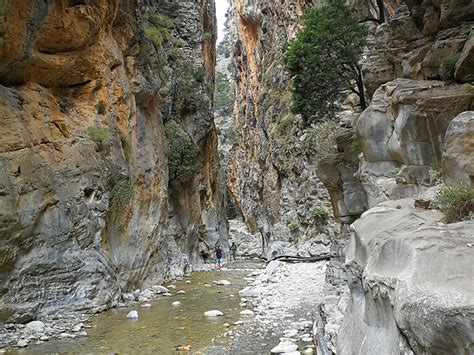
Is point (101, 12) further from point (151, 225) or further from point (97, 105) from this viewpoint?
point (151, 225)


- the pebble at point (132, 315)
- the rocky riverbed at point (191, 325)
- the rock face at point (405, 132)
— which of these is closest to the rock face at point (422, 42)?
the rock face at point (405, 132)

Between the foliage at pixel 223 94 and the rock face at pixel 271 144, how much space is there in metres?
13.5

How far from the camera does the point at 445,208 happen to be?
5.18 meters

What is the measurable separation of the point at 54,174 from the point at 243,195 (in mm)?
42768

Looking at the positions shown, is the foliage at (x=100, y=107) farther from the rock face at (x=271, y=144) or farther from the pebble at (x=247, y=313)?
the rock face at (x=271, y=144)

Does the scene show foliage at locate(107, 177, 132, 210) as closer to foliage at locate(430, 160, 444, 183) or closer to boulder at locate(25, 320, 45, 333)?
boulder at locate(25, 320, 45, 333)

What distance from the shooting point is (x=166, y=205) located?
21.1 metres

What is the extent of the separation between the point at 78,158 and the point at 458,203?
1110cm

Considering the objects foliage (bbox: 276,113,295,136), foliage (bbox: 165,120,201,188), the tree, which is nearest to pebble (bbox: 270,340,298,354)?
the tree

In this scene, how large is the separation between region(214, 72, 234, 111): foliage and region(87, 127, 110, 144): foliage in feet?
197

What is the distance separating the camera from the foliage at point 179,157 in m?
26.2

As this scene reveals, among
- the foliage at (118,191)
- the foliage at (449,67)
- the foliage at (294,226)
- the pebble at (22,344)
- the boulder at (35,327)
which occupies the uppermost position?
the foliage at (449,67)

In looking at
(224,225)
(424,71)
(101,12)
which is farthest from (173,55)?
(424,71)

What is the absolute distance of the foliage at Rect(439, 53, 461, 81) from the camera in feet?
29.8
